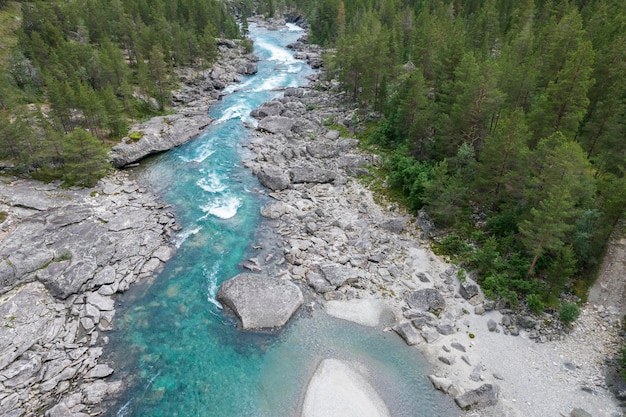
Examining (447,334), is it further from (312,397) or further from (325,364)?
(312,397)

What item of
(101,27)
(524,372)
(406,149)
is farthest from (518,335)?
(101,27)

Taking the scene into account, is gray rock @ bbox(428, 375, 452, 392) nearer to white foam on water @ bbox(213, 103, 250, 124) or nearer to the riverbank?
the riverbank

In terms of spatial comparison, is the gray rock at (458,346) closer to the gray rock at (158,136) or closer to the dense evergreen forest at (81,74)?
the dense evergreen forest at (81,74)

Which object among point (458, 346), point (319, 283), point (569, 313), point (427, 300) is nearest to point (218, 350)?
point (319, 283)

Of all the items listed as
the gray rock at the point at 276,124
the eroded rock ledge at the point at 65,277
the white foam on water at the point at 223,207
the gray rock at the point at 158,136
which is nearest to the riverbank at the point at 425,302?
the white foam on water at the point at 223,207

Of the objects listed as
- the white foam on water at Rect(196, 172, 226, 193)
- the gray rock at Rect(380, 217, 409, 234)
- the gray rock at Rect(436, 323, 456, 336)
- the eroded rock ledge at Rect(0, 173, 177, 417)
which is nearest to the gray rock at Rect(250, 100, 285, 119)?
the white foam on water at Rect(196, 172, 226, 193)

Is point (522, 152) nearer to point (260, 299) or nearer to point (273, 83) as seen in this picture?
point (260, 299)
